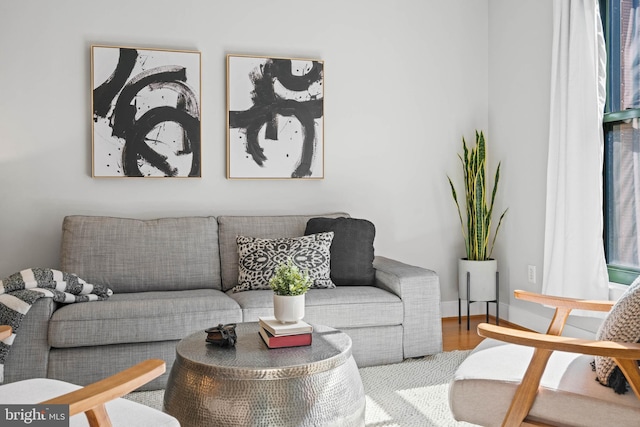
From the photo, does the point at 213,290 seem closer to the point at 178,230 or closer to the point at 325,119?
the point at 178,230

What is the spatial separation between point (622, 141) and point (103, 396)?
3.16 m

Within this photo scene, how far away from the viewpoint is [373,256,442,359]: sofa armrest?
3.36 metres

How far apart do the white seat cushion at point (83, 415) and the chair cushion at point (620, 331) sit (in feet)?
4.20

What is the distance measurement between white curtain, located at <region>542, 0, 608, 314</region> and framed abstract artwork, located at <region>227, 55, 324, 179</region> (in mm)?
1555

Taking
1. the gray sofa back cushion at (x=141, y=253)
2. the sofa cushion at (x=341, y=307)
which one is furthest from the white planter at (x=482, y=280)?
the gray sofa back cushion at (x=141, y=253)

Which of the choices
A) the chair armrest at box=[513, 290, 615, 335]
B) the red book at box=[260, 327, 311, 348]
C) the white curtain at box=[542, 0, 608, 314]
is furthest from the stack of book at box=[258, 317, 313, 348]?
the white curtain at box=[542, 0, 608, 314]

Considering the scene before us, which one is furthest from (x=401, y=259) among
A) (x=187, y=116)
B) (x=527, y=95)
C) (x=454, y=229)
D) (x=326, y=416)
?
(x=326, y=416)

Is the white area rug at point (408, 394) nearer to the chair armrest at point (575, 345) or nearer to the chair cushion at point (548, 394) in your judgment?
the chair cushion at point (548, 394)

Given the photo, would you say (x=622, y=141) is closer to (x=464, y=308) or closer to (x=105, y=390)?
(x=464, y=308)

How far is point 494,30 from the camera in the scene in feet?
14.8

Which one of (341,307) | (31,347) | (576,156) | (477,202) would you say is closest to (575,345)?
(341,307)

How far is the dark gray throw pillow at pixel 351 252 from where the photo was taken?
3.56m

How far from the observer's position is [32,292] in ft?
9.25

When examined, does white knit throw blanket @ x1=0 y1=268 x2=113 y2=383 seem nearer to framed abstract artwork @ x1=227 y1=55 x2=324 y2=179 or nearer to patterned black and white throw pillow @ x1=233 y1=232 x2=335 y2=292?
patterned black and white throw pillow @ x1=233 y1=232 x2=335 y2=292
